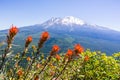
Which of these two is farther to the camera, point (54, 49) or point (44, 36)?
point (54, 49)

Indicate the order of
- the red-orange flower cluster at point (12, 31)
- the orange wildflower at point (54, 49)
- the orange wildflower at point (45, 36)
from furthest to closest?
the orange wildflower at point (54, 49) → the orange wildflower at point (45, 36) → the red-orange flower cluster at point (12, 31)

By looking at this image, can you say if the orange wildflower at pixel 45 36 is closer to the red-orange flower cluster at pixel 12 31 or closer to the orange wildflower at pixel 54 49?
the orange wildflower at pixel 54 49

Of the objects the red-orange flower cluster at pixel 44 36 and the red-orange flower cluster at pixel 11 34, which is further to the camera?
the red-orange flower cluster at pixel 44 36

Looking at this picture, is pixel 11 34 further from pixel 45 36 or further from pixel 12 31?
pixel 45 36

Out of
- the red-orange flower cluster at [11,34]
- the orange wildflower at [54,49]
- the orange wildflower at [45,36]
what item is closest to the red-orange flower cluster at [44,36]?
the orange wildflower at [45,36]

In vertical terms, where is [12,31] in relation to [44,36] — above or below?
above

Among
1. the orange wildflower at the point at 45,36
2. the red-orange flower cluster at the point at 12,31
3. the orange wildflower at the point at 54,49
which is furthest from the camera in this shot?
the orange wildflower at the point at 54,49

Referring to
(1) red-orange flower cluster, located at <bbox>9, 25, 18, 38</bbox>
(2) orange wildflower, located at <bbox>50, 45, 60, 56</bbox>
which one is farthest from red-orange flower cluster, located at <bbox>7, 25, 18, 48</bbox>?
(2) orange wildflower, located at <bbox>50, 45, 60, 56</bbox>

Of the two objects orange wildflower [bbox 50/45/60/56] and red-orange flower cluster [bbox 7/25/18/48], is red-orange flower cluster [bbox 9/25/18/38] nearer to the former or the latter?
red-orange flower cluster [bbox 7/25/18/48]

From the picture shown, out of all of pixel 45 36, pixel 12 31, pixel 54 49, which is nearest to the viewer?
pixel 12 31

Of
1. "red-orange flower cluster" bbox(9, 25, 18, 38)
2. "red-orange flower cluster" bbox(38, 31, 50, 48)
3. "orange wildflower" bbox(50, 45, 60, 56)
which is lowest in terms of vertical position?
"orange wildflower" bbox(50, 45, 60, 56)

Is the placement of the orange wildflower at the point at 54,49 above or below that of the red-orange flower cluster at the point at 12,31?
below

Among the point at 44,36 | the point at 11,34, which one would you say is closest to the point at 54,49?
the point at 44,36

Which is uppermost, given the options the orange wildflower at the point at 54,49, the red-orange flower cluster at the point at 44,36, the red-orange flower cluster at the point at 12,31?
the red-orange flower cluster at the point at 12,31
